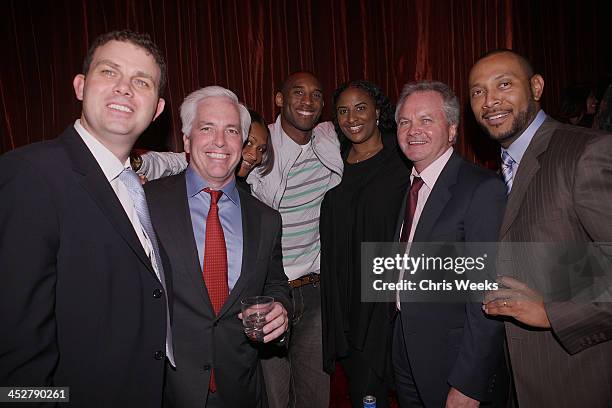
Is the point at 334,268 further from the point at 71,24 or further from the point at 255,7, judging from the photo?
the point at 71,24

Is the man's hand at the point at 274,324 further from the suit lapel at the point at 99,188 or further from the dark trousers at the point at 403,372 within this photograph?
the dark trousers at the point at 403,372

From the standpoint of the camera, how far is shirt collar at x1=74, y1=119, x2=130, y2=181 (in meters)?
1.40

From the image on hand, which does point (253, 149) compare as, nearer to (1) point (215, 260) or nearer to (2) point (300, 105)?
(2) point (300, 105)

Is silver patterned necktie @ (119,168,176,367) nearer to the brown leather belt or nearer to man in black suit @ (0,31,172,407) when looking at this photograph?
man in black suit @ (0,31,172,407)

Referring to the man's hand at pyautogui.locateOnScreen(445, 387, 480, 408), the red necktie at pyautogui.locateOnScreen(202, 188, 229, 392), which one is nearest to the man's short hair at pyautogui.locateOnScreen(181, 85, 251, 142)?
the red necktie at pyautogui.locateOnScreen(202, 188, 229, 392)

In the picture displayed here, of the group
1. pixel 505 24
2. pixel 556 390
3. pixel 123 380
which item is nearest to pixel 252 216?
pixel 123 380

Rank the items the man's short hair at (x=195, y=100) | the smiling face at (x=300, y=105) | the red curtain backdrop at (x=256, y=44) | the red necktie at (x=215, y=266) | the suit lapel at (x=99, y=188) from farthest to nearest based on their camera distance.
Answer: the red curtain backdrop at (x=256, y=44) → the smiling face at (x=300, y=105) → the man's short hair at (x=195, y=100) → the red necktie at (x=215, y=266) → the suit lapel at (x=99, y=188)

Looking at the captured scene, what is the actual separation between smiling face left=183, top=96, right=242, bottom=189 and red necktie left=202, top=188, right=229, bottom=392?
0.22m

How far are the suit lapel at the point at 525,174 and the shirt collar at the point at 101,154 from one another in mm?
1551

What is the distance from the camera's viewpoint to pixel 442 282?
75.1 inches

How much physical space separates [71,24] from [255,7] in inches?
66.1

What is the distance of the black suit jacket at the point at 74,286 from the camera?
1074mm

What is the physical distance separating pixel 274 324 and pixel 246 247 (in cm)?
37

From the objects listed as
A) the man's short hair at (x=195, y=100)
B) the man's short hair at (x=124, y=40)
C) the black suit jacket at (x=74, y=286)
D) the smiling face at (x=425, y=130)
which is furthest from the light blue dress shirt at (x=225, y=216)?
the smiling face at (x=425, y=130)
